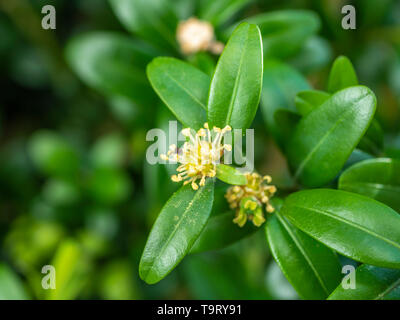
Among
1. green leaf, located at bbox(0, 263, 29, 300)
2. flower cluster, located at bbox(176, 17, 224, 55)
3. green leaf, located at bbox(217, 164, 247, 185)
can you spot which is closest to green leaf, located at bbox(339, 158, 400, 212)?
green leaf, located at bbox(217, 164, 247, 185)

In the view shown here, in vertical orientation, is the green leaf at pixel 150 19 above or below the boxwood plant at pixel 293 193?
above

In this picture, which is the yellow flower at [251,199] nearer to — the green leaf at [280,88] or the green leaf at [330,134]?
the green leaf at [330,134]

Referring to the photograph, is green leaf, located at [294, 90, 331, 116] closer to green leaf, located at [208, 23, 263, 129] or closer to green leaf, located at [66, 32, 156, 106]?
green leaf, located at [208, 23, 263, 129]

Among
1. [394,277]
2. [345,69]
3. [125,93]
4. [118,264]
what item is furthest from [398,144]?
[118,264]

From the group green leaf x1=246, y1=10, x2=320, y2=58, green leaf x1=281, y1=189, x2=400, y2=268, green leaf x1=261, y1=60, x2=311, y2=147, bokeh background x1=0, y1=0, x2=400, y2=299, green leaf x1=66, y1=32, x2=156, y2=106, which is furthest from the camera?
bokeh background x1=0, y1=0, x2=400, y2=299

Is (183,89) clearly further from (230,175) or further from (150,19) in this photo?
(150,19)

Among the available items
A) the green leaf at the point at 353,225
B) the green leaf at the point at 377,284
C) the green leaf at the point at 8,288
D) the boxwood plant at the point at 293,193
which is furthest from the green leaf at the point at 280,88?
the green leaf at the point at 8,288
